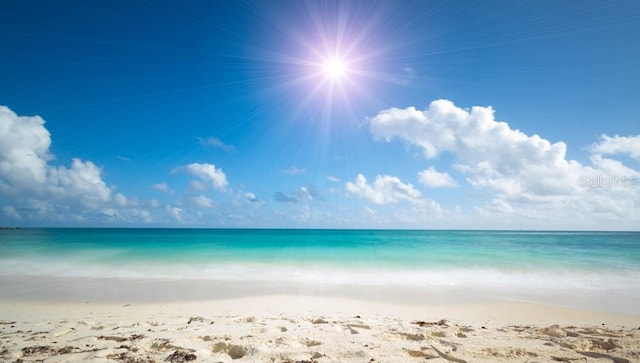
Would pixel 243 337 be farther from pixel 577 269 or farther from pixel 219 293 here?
pixel 577 269

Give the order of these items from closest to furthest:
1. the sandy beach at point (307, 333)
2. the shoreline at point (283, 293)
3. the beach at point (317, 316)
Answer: the sandy beach at point (307, 333) < the beach at point (317, 316) < the shoreline at point (283, 293)

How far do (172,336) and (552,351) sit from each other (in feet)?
18.6

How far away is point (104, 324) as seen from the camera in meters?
5.52

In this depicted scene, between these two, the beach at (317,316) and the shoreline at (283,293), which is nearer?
the beach at (317,316)

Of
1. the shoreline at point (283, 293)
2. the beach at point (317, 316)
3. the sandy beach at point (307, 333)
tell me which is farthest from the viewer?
the shoreline at point (283, 293)

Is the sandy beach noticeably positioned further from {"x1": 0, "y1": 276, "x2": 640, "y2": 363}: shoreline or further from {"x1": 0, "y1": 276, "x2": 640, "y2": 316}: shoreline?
{"x1": 0, "y1": 276, "x2": 640, "y2": 316}: shoreline

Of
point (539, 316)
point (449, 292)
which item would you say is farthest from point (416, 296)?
point (539, 316)

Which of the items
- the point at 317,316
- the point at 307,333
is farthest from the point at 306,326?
the point at 317,316

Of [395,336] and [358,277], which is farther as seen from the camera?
[358,277]

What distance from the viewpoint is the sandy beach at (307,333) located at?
13.1 ft

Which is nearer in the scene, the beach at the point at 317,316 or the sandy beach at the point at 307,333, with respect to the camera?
the sandy beach at the point at 307,333

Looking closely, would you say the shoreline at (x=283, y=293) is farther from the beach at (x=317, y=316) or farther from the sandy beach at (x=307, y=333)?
the sandy beach at (x=307, y=333)

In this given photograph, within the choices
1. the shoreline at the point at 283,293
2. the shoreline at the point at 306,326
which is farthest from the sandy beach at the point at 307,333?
the shoreline at the point at 283,293

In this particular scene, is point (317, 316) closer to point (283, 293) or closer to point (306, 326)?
point (306, 326)
